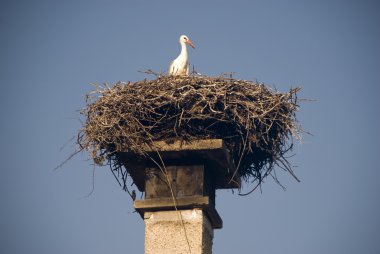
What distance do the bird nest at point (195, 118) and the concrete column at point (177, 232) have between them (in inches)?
32.5

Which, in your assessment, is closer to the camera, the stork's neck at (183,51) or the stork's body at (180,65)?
the stork's body at (180,65)

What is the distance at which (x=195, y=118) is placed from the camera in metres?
8.45

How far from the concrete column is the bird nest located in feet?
2.71

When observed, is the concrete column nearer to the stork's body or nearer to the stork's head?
the stork's body

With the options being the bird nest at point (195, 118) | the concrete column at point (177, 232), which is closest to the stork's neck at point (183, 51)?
the bird nest at point (195, 118)

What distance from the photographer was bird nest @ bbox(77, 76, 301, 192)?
8438 millimetres

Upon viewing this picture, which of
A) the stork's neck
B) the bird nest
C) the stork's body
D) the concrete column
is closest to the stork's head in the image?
the stork's neck

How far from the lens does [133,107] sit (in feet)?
28.7

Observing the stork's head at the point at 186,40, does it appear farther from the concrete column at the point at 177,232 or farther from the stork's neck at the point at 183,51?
the concrete column at the point at 177,232

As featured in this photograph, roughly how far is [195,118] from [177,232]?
4.75 ft

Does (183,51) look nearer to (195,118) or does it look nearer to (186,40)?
(186,40)

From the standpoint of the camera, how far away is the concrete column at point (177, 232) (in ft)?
24.5

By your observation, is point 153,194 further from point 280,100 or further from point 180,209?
point 280,100

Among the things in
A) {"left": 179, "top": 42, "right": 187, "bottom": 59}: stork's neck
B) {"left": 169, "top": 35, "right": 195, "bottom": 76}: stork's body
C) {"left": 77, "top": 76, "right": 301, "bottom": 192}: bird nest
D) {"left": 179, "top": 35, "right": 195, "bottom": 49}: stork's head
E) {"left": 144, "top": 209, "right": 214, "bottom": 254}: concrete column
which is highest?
{"left": 179, "top": 35, "right": 195, "bottom": 49}: stork's head
